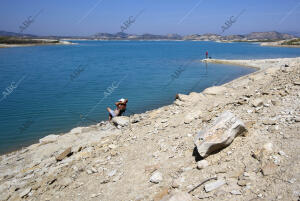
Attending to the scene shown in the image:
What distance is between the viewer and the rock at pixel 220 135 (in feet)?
22.7

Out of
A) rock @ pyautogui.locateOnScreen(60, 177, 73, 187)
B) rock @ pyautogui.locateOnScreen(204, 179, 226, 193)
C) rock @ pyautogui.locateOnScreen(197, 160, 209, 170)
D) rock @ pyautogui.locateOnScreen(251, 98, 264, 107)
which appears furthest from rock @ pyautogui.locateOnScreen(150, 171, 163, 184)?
rock @ pyautogui.locateOnScreen(251, 98, 264, 107)

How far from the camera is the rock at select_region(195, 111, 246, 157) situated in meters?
6.93

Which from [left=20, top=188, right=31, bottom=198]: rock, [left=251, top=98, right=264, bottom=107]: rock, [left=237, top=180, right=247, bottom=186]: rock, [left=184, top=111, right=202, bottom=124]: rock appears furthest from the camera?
[left=184, top=111, right=202, bottom=124]: rock

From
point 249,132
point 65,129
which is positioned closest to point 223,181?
point 249,132

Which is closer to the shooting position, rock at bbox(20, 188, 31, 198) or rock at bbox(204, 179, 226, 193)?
rock at bbox(204, 179, 226, 193)

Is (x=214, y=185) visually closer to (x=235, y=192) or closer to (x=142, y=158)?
(x=235, y=192)

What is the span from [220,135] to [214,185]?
165 centimetres

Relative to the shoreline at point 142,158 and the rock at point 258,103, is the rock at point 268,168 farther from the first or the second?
the rock at point 258,103

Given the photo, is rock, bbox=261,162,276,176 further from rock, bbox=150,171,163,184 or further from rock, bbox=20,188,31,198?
rock, bbox=20,188,31,198

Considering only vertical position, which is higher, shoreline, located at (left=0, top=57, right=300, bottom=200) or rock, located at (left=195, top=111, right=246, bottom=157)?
rock, located at (left=195, top=111, right=246, bottom=157)

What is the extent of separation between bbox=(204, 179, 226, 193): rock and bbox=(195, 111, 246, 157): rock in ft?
3.84

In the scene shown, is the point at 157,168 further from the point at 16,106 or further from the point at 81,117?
the point at 16,106

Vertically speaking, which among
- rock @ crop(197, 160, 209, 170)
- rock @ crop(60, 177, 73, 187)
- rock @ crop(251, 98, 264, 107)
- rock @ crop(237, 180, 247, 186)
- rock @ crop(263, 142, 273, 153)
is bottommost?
rock @ crop(60, 177, 73, 187)

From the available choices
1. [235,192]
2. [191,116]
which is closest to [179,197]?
[235,192]
